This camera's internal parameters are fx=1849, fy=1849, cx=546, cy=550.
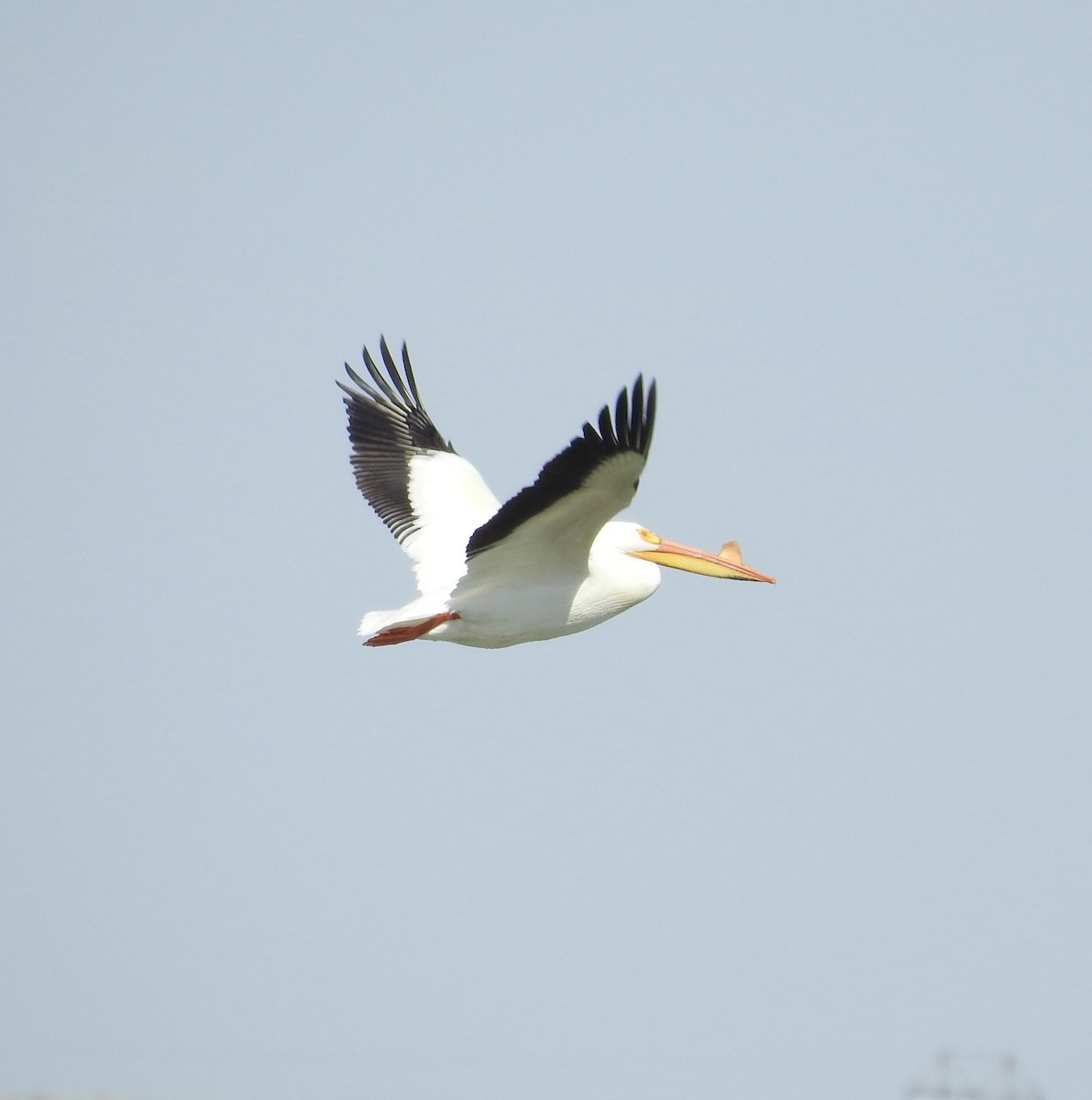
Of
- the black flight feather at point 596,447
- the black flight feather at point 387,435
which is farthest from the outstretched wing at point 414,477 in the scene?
the black flight feather at point 596,447

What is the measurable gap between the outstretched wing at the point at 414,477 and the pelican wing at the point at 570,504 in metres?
0.97

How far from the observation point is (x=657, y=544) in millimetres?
9867

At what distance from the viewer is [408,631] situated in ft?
29.9

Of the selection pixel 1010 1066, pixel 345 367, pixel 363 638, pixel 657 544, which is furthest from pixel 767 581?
pixel 1010 1066

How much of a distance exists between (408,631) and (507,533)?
41.6 inches

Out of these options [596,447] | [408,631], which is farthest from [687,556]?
[596,447]

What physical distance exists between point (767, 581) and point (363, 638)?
2.32 m

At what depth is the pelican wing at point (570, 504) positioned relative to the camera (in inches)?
295

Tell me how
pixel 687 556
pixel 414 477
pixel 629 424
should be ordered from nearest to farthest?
pixel 629 424 → pixel 687 556 → pixel 414 477

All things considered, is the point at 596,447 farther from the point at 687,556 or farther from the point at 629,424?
the point at 687,556

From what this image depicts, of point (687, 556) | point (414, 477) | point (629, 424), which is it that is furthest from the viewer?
point (414, 477)

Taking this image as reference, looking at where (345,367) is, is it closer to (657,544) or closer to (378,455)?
(378,455)

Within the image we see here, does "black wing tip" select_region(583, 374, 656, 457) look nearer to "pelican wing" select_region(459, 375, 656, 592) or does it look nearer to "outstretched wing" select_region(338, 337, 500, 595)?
"pelican wing" select_region(459, 375, 656, 592)

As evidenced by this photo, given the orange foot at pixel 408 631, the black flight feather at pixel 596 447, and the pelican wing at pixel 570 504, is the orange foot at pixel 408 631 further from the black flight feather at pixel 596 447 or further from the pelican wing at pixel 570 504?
the black flight feather at pixel 596 447
